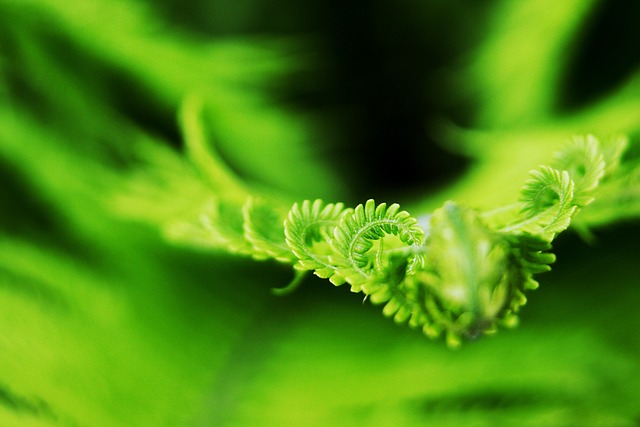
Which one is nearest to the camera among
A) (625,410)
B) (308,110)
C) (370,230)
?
(370,230)

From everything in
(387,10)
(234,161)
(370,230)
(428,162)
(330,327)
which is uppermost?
(387,10)

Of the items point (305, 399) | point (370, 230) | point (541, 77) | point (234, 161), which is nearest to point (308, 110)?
point (234, 161)

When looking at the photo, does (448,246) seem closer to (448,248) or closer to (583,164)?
(448,248)

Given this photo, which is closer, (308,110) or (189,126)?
(189,126)

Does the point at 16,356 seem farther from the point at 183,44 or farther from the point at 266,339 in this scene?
the point at 183,44

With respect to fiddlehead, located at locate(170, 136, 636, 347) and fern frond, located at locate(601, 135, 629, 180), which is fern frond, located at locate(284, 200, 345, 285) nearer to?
fiddlehead, located at locate(170, 136, 636, 347)

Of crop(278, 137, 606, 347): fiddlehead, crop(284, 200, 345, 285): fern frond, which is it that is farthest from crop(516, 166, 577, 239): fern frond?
crop(284, 200, 345, 285): fern frond

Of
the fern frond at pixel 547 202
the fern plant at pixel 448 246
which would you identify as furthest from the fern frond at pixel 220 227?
the fern frond at pixel 547 202
